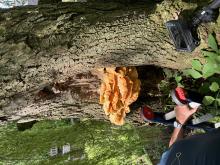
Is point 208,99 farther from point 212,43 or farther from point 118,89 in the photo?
point 118,89

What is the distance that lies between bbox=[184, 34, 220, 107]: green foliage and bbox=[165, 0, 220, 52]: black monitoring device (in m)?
0.11

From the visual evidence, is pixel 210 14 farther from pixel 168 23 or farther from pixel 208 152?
pixel 208 152

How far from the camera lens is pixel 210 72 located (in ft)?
8.93

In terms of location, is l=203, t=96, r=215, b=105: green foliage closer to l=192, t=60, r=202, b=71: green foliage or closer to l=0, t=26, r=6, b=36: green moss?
l=192, t=60, r=202, b=71: green foliage

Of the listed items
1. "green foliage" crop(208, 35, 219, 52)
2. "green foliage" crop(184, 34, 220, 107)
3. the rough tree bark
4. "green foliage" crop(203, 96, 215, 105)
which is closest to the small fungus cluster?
the rough tree bark

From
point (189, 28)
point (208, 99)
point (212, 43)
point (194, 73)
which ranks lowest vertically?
point (208, 99)

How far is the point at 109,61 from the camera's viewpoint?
286 centimetres

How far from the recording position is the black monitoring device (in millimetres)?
2535

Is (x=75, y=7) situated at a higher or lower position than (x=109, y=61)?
higher

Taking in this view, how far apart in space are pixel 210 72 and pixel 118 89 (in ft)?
2.25

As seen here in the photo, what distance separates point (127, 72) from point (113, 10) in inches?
19.4

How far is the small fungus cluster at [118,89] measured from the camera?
297 cm

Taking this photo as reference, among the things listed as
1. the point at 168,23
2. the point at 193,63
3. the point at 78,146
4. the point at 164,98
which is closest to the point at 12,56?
the point at 168,23

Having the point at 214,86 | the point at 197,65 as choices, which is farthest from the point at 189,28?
the point at 214,86
